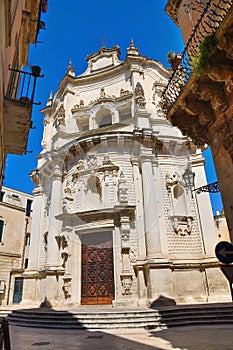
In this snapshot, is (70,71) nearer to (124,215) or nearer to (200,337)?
(124,215)

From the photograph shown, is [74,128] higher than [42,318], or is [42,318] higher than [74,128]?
[74,128]

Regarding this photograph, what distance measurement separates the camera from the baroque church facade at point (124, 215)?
1320cm

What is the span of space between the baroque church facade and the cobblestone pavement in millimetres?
4027

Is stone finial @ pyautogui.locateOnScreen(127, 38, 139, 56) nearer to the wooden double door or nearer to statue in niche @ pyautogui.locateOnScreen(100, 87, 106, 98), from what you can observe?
statue in niche @ pyautogui.locateOnScreen(100, 87, 106, 98)

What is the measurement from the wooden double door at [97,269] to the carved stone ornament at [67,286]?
74cm

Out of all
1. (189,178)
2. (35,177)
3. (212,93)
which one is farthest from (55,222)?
(212,93)

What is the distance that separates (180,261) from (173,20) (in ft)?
35.9

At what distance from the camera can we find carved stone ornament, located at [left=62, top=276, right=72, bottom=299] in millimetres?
13945

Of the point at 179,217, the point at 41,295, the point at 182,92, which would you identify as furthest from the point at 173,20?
the point at 41,295

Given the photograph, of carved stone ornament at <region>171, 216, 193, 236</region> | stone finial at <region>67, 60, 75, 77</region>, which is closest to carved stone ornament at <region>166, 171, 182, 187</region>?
carved stone ornament at <region>171, 216, 193, 236</region>

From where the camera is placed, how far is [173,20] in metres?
8.89

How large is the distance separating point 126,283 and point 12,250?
1537 cm

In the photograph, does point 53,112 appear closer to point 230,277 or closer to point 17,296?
point 17,296

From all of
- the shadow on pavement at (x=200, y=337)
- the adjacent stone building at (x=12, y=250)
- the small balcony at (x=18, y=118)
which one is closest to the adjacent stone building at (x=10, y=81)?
the small balcony at (x=18, y=118)
